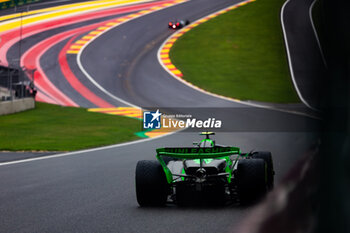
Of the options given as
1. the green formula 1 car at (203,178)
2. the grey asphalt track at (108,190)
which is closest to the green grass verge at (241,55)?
the grey asphalt track at (108,190)

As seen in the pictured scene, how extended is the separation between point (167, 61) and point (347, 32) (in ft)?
123

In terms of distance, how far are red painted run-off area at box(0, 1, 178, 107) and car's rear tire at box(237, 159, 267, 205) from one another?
77.0 feet

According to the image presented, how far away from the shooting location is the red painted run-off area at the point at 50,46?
104 feet

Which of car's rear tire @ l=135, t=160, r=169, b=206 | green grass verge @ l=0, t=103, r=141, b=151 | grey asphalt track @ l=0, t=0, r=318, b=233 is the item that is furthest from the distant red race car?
car's rear tire @ l=135, t=160, r=169, b=206

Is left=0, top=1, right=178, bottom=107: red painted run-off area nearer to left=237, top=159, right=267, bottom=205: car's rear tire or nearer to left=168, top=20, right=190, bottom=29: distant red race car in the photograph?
left=168, top=20, right=190, bottom=29: distant red race car

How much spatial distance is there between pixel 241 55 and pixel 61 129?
66.6 feet

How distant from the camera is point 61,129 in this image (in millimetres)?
20859

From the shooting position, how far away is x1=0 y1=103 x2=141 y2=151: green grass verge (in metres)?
16.3

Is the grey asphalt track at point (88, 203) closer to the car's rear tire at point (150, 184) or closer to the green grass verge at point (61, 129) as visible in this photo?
the car's rear tire at point (150, 184)

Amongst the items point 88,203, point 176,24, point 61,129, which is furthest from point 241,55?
point 88,203

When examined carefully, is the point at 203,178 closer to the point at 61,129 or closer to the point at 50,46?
the point at 61,129

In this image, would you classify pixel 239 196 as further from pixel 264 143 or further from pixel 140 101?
pixel 140 101

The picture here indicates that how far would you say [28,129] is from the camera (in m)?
20.3

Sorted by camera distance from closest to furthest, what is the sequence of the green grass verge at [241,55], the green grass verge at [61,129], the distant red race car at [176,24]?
1. the green grass verge at [61,129]
2. the green grass verge at [241,55]
3. the distant red race car at [176,24]
